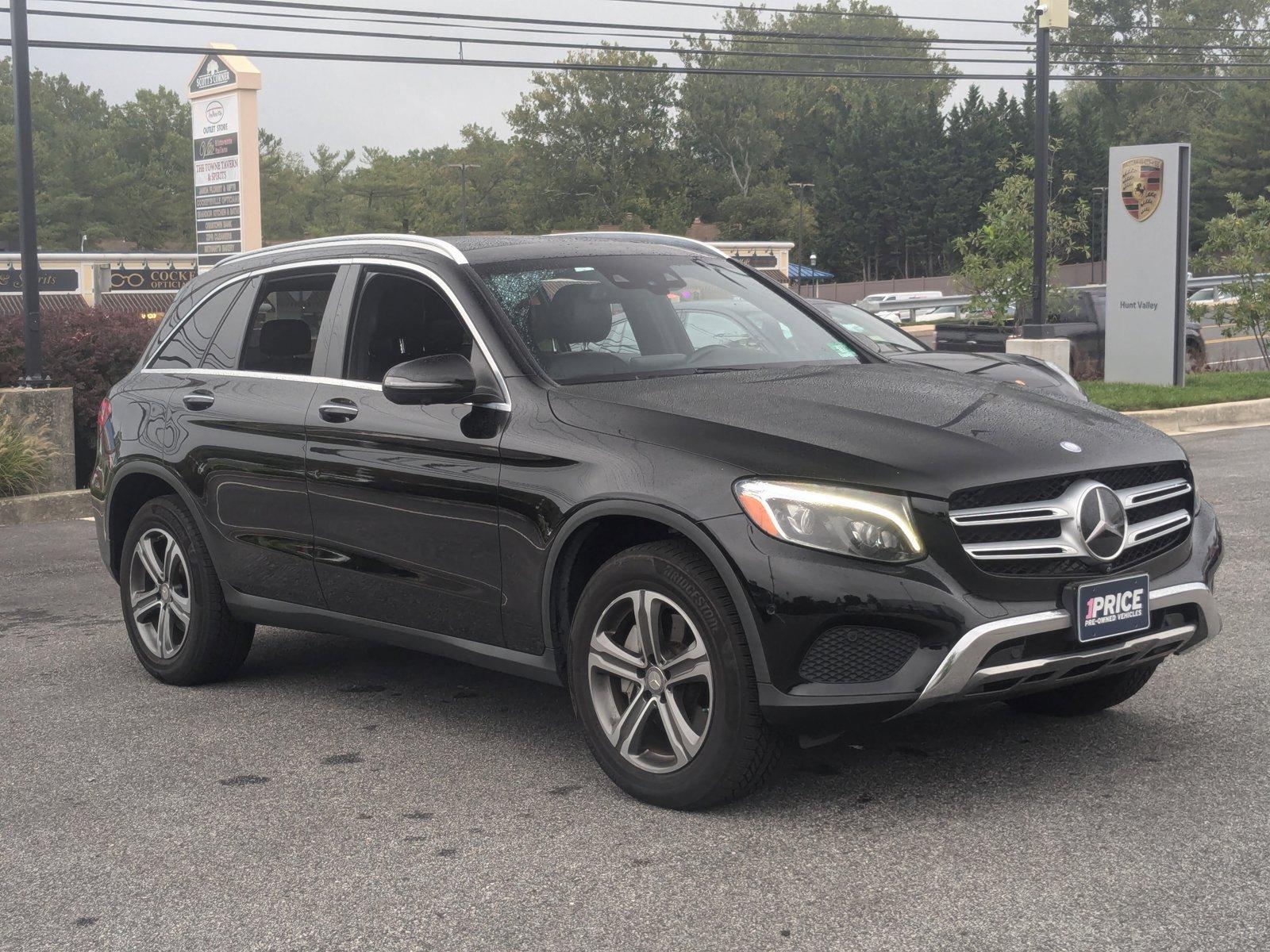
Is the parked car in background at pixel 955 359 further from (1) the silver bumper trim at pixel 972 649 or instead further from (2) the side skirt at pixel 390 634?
(1) the silver bumper trim at pixel 972 649

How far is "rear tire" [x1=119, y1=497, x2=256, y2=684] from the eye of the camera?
612 cm

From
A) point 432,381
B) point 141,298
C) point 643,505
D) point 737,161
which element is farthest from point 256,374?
point 737,161

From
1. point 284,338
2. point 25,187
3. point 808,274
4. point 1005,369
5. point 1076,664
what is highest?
point 808,274

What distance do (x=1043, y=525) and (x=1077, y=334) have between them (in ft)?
64.8

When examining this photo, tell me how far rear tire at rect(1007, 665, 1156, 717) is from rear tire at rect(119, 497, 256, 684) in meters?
3.16

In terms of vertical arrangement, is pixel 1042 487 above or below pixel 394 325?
below

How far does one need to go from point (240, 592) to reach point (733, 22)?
429ft

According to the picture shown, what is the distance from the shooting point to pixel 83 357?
14.0 metres

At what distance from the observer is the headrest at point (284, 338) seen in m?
5.82

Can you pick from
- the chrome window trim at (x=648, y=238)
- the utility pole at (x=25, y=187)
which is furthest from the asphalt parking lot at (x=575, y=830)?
the utility pole at (x=25, y=187)

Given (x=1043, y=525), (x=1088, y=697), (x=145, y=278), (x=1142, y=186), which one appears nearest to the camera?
(x=1043, y=525)

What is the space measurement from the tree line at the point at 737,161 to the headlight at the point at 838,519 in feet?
317

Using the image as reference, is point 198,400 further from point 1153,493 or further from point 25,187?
point 25,187

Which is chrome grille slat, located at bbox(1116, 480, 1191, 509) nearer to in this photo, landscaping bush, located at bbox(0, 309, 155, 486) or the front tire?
the front tire
